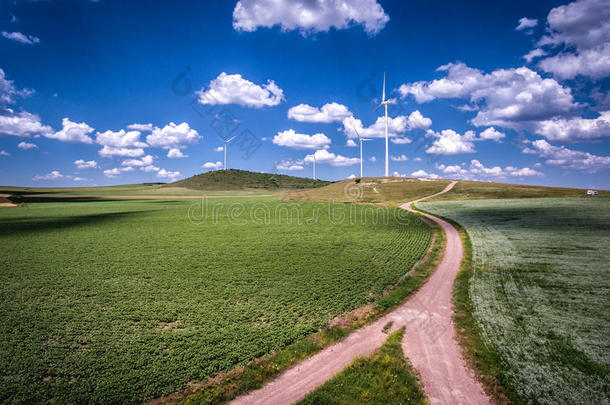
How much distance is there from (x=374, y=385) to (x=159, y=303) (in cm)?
1173

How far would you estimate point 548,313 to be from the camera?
13070 mm

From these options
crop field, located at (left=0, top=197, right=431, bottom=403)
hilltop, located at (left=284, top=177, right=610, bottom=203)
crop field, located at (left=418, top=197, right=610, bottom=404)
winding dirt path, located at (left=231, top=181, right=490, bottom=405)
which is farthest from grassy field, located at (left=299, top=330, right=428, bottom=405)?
hilltop, located at (left=284, top=177, right=610, bottom=203)

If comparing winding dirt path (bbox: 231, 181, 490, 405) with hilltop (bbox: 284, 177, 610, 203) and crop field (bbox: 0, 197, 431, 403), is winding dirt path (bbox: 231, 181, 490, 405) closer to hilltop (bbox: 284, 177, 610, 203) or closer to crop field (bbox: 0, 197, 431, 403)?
crop field (bbox: 0, 197, 431, 403)

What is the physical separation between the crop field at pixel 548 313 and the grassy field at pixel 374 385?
320cm

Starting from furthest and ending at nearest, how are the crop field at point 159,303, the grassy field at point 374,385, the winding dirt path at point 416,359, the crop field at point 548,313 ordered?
the crop field at point 159,303, the crop field at point 548,313, the winding dirt path at point 416,359, the grassy field at point 374,385

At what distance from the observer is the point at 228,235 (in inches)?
1284

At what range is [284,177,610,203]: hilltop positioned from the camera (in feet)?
274

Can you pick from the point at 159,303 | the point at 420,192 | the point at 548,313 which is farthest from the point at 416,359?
the point at 420,192

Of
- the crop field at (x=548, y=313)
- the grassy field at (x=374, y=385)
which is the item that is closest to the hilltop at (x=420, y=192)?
the crop field at (x=548, y=313)

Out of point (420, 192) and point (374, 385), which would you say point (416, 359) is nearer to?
point (374, 385)

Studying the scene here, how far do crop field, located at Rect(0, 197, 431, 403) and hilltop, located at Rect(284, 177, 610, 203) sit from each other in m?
65.4

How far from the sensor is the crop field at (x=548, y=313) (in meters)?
8.84

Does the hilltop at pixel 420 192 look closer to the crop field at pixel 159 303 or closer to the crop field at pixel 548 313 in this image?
the crop field at pixel 548 313

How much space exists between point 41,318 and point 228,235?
2020 centimetres
